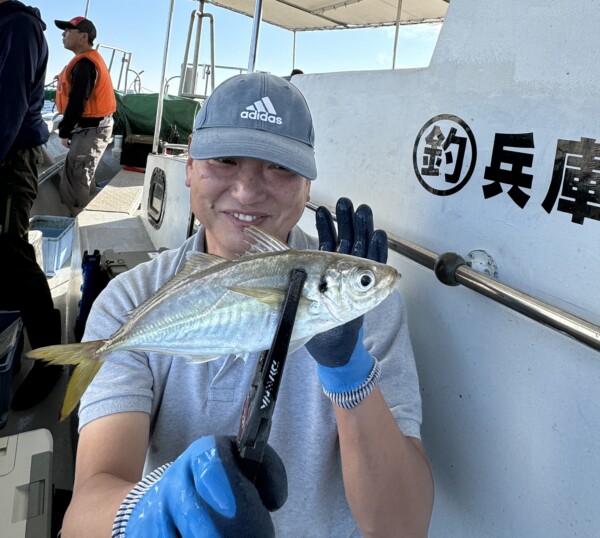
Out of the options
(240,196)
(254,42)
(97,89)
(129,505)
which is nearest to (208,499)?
(129,505)

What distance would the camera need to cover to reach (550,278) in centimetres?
102

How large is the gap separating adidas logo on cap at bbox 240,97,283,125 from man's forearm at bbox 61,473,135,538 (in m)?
0.87

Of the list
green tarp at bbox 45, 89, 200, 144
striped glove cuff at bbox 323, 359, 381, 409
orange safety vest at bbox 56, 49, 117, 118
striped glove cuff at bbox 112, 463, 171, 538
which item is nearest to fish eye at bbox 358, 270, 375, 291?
striped glove cuff at bbox 323, 359, 381, 409

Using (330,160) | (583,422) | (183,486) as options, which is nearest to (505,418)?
(583,422)

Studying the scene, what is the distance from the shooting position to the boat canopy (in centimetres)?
371

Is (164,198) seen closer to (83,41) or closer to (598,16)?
(83,41)

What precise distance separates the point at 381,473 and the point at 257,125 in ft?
2.82

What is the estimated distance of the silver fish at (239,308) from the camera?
0.72 meters

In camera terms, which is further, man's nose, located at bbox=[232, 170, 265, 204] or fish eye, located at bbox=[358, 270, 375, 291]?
man's nose, located at bbox=[232, 170, 265, 204]

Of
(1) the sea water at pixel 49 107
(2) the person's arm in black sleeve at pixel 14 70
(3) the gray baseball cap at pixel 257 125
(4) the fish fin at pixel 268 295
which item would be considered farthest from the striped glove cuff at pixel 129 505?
(1) the sea water at pixel 49 107

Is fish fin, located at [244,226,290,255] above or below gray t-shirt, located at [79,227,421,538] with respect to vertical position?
above

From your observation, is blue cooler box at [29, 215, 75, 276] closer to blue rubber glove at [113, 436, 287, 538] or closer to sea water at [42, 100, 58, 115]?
blue rubber glove at [113, 436, 287, 538]

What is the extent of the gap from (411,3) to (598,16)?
305 cm

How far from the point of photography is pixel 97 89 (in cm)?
555
